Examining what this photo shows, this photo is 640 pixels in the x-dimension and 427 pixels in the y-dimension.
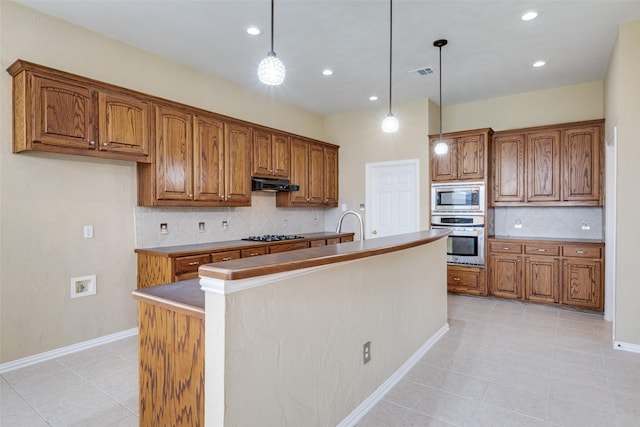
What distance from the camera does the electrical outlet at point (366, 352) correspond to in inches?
85.7

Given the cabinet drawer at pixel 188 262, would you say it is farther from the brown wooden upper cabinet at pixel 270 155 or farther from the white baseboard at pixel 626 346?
the white baseboard at pixel 626 346

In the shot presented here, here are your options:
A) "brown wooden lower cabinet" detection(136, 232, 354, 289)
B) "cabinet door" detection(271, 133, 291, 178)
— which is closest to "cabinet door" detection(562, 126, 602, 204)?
"cabinet door" detection(271, 133, 291, 178)

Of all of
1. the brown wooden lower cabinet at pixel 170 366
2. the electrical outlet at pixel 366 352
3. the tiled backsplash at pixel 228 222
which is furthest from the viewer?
the tiled backsplash at pixel 228 222

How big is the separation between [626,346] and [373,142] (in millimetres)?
4076

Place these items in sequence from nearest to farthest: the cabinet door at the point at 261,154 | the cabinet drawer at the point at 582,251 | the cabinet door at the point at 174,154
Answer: the cabinet door at the point at 174,154 < the cabinet drawer at the point at 582,251 < the cabinet door at the point at 261,154

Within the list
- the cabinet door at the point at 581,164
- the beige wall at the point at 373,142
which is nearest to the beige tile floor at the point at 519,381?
the cabinet door at the point at 581,164

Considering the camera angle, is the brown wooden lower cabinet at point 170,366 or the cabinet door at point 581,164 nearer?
the brown wooden lower cabinet at point 170,366

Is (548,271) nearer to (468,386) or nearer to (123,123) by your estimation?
(468,386)

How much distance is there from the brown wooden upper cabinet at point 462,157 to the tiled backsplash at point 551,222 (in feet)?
2.88

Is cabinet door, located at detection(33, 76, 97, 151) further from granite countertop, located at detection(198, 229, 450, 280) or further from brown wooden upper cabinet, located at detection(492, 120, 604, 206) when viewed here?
brown wooden upper cabinet, located at detection(492, 120, 604, 206)

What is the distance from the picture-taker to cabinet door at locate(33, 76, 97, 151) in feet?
8.86

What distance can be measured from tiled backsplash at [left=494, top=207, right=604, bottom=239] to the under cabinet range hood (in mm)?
3214

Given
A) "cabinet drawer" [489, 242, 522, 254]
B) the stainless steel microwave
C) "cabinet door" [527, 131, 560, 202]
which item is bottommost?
"cabinet drawer" [489, 242, 522, 254]

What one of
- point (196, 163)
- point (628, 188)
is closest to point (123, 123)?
point (196, 163)
